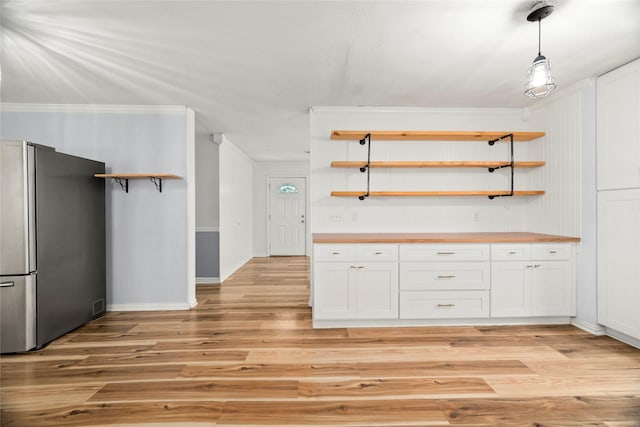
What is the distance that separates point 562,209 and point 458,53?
6.93 ft

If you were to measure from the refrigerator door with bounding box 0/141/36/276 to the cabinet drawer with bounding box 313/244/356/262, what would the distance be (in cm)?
247

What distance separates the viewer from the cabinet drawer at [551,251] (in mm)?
3189

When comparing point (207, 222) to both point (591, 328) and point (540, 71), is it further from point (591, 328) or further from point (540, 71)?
point (591, 328)

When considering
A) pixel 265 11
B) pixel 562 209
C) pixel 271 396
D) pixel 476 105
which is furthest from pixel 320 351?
pixel 476 105

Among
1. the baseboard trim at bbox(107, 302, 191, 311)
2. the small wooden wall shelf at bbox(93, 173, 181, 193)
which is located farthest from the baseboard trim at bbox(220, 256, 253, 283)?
the small wooden wall shelf at bbox(93, 173, 181, 193)

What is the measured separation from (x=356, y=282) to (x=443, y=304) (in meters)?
0.91

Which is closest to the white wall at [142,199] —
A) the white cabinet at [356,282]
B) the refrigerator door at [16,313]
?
the refrigerator door at [16,313]

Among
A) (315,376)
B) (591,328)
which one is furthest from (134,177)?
(591,328)

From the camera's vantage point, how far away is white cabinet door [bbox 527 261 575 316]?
10.5ft

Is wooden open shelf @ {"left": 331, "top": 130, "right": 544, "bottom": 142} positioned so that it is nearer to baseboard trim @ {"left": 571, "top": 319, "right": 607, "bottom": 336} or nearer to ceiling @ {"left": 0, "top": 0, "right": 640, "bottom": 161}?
ceiling @ {"left": 0, "top": 0, "right": 640, "bottom": 161}

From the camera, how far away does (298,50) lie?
2.42 meters

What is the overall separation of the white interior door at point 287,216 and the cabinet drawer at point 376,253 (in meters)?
4.84

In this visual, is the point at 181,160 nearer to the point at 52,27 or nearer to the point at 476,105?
the point at 52,27

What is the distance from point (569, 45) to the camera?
2.38m
